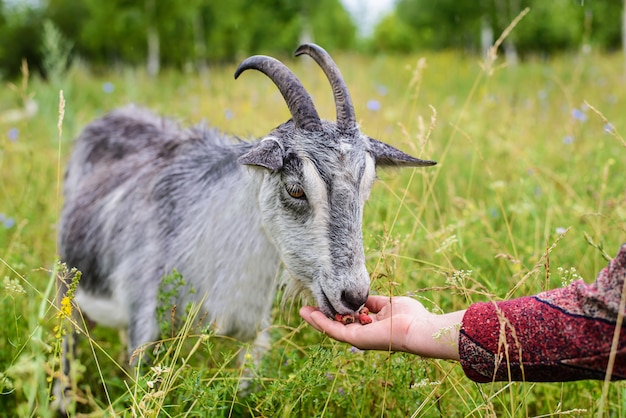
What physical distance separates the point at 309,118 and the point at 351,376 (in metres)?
1.04

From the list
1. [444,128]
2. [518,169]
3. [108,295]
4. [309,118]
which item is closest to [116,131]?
[108,295]

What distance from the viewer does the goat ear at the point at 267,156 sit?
6.90ft

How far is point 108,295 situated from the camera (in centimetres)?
320

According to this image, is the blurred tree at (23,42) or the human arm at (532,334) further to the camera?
the blurred tree at (23,42)

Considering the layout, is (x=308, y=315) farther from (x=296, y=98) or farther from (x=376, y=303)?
(x=296, y=98)

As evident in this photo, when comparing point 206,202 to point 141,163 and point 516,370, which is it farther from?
point 516,370

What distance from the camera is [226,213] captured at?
2725 millimetres

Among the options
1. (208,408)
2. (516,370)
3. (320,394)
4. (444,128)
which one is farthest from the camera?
(444,128)

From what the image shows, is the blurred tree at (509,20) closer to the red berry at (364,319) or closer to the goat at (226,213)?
the goat at (226,213)

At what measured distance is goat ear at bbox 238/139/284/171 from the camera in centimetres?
210

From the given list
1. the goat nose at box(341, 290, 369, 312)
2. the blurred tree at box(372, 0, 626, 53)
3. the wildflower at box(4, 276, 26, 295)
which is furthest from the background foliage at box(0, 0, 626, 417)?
the blurred tree at box(372, 0, 626, 53)

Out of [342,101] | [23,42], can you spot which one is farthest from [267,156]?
[23,42]

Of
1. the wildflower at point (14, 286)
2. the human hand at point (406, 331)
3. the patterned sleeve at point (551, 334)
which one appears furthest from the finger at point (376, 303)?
the wildflower at point (14, 286)

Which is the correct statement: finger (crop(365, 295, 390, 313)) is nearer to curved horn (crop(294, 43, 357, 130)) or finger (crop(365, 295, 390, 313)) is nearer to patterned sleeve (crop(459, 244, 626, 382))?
patterned sleeve (crop(459, 244, 626, 382))
